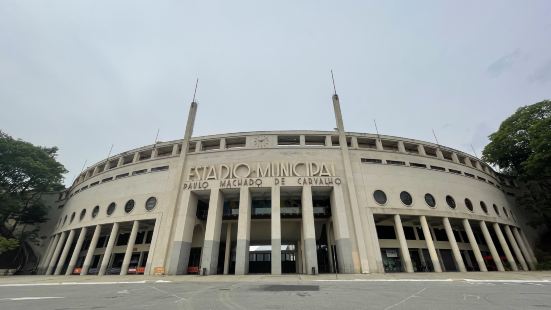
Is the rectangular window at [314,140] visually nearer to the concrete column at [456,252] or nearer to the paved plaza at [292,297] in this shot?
the concrete column at [456,252]

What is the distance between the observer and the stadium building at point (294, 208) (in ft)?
95.1

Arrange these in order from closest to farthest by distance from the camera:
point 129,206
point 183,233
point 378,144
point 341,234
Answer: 1. point 341,234
2. point 183,233
3. point 129,206
4. point 378,144

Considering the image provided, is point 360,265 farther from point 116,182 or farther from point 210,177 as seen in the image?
point 116,182

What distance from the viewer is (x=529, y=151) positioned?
128 ft

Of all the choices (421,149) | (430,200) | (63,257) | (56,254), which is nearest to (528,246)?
(430,200)

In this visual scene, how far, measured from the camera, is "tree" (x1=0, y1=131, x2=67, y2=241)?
39.2 meters

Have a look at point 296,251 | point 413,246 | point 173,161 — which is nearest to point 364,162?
point 413,246

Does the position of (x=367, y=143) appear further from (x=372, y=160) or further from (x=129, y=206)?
(x=129, y=206)

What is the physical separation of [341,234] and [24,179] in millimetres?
52436

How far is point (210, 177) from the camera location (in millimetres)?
32375

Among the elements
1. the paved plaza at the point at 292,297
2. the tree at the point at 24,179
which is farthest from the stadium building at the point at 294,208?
the paved plaza at the point at 292,297

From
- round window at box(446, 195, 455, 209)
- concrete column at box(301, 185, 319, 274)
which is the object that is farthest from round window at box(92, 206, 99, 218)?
round window at box(446, 195, 455, 209)

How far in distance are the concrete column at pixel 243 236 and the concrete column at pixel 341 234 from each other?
34.4 ft

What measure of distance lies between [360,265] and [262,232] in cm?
1432
